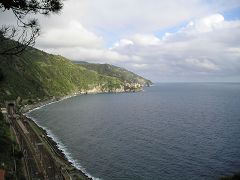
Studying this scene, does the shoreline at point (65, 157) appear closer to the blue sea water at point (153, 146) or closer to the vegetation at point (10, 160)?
the blue sea water at point (153, 146)

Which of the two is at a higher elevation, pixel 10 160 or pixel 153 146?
pixel 10 160

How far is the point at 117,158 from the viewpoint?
75562mm

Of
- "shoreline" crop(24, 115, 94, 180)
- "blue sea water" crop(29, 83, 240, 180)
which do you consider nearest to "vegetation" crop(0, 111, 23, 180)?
"shoreline" crop(24, 115, 94, 180)

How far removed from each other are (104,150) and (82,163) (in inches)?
472

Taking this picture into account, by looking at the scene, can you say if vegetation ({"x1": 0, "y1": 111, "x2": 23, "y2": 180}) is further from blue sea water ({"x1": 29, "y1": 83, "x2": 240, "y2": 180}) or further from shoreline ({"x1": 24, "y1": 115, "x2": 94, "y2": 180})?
blue sea water ({"x1": 29, "y1": 83, "x2": 240, "y2": 180})

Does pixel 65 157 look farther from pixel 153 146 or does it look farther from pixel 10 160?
pixel 153 146

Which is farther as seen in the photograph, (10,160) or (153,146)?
(153,146)

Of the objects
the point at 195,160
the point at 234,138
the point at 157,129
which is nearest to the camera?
the point at 195,160

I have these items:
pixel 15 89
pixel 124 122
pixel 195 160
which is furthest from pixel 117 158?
pixel 15 89

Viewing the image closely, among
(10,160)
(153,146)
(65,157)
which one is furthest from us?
(153,146)

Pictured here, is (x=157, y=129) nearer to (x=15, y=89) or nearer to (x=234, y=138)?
(x=234, y=138)

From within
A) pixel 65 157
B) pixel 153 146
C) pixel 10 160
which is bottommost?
pixel 65 157

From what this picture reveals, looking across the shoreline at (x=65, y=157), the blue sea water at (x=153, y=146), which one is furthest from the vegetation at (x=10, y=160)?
the blue sea water at (x=153, y=146)

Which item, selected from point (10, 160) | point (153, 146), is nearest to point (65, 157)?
point (10, 160)
